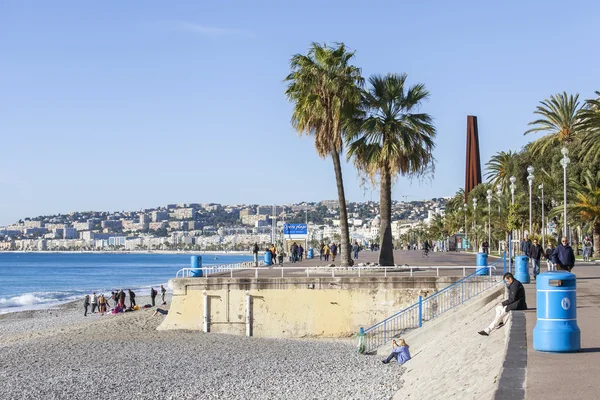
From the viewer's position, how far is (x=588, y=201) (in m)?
52.4

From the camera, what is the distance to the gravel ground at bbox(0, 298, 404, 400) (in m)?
17.2

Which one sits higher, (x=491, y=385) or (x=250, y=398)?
(x=491, y=385)

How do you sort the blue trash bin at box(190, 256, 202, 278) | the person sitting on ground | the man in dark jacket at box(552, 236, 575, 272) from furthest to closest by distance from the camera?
→ the blue trash bin at box(190, 256, 202, 278), the man in dark jacket at box(552, 236, 575, 272), the person sitting on ground

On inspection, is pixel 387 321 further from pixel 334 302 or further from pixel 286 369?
pixel 286 369

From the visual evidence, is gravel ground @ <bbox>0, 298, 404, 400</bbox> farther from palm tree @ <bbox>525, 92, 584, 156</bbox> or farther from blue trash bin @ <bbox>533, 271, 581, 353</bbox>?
palm tree @ <bbox>525, 92, 584, 156</bbox>

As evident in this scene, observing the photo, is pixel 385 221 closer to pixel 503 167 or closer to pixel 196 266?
pixel 196 266

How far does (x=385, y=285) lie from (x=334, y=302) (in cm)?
163

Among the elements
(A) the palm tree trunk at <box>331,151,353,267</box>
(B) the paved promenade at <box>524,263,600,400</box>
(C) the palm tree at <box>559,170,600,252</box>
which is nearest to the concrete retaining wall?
(A) the palm tree trunk at <box>331,151,353,267</box>

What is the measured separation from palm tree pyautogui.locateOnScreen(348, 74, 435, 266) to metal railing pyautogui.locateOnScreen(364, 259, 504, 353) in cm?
736

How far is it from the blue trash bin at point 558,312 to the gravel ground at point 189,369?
399 centimetres

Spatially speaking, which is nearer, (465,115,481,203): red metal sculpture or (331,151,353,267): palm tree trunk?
(331,151,353,267): palm tree trunk

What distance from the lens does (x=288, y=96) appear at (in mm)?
32281

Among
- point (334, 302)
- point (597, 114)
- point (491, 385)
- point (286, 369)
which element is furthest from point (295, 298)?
point (597, 114)

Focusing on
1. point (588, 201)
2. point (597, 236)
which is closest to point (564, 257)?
point (588, 201)
